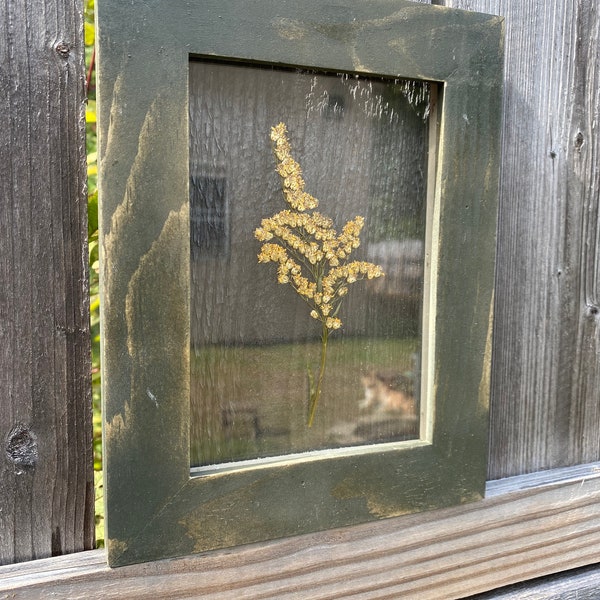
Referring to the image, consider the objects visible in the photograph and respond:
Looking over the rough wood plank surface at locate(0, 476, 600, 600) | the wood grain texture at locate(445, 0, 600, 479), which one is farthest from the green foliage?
the wood grain texture at locate(445, 0, 600, 479)

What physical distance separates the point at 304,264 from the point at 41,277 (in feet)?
0.94

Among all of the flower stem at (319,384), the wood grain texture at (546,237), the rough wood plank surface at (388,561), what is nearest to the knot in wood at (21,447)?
the rough wood plank surface at (388,561)

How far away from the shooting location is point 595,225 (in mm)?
921

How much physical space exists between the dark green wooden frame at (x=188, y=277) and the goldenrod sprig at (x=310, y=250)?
91 mm

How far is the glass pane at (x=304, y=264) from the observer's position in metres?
0.64

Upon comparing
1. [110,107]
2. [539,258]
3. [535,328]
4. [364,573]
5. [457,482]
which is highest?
[110,107]

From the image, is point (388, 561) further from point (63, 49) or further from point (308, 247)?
point (63, 49)

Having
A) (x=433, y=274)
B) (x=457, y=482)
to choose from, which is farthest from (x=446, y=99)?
(x=457, y=482)

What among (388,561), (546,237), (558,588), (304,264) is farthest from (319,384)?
(558,588)

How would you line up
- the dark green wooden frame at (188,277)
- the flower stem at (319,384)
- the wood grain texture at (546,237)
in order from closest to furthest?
the dark green wooden frame at (188,277), the flower stem at (319,384), the wood grain texture at (546,237)

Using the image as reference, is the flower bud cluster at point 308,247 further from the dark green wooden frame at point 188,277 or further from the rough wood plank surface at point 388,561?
the rough wood plank surface at point 388,561

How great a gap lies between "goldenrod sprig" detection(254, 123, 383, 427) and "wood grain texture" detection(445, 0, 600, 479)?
28cm

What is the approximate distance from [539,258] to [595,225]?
12 cm

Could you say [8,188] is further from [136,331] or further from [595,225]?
[595,225]
